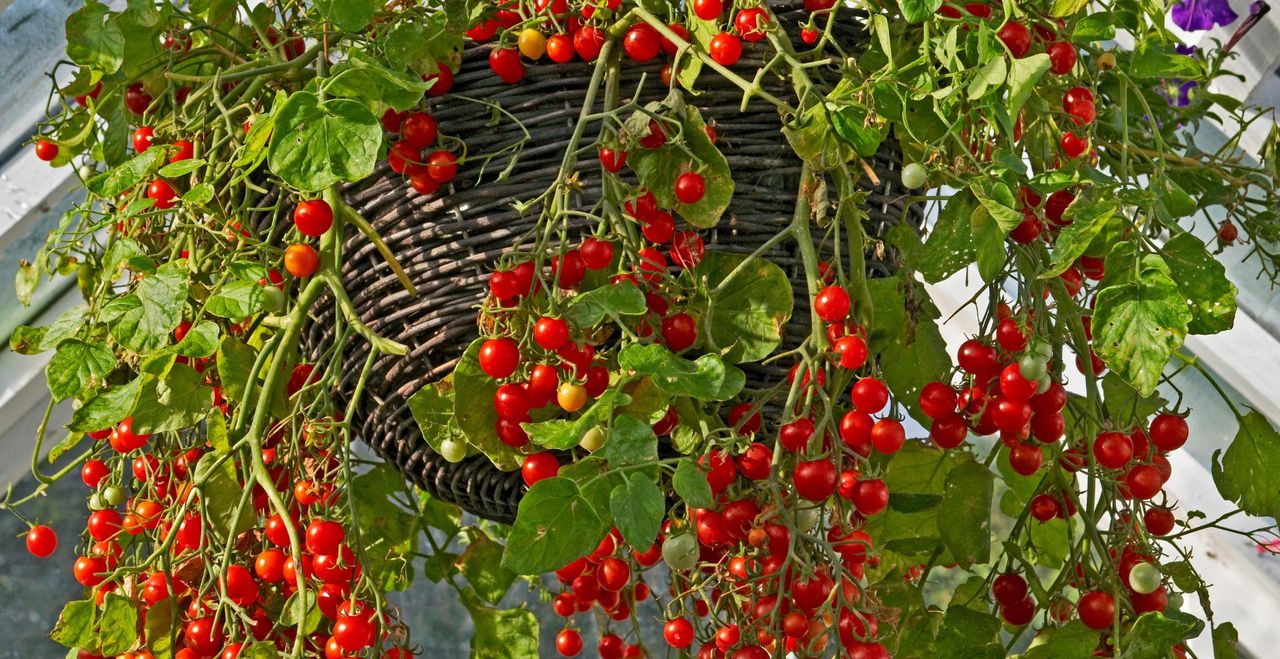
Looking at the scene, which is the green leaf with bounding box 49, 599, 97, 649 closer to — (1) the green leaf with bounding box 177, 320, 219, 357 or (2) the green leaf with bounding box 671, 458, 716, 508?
(1) the green leaf with bounding box 177, 320, 219, 357

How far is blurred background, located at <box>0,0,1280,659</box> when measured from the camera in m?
1.29

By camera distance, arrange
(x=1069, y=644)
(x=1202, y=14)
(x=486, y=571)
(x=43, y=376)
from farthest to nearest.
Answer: (x=43, y=376), (x=1202, y=14), (x=486, y=571), (x=1069, y=644)

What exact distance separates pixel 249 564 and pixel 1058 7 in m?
0.51

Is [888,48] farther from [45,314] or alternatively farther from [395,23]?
[45,314]

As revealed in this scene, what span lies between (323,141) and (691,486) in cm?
21

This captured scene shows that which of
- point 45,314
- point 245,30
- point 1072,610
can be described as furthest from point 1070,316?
point 45,314

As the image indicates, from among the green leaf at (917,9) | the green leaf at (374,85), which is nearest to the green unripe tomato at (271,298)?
the green leaf at (374,85)

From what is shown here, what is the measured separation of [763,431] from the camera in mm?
654

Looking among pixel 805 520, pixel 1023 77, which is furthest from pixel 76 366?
pixel 1023 77

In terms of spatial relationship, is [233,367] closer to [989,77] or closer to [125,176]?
[125,176]

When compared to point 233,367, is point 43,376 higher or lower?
lower

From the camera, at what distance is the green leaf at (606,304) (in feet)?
1.66

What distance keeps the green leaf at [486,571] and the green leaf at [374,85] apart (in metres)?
0.35

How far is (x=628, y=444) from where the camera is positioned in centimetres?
50
